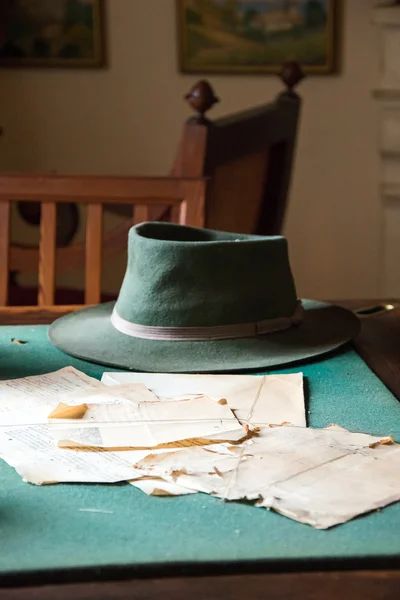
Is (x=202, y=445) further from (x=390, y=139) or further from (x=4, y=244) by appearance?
(x=390, y=139)

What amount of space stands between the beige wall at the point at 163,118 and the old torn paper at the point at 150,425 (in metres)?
1.90

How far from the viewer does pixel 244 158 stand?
1.91 metres

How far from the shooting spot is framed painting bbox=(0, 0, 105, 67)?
2.49m

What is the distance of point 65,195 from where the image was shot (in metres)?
1.48

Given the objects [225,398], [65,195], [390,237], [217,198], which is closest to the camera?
[225,398]

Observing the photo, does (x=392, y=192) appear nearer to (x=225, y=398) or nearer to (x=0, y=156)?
(x=0, y=156)

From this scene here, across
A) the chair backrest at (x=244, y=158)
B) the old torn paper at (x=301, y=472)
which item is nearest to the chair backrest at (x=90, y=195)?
the chair backrest at (x=244, y=158)

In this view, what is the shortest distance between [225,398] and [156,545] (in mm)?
300

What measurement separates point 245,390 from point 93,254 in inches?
A: 27.4

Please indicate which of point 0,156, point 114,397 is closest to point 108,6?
point 0,156

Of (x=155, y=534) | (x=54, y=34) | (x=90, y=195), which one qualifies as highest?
(x=54, y=34)

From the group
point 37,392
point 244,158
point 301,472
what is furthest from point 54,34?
point 301,472

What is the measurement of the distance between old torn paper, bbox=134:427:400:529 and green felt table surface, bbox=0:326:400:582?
0.01 meters

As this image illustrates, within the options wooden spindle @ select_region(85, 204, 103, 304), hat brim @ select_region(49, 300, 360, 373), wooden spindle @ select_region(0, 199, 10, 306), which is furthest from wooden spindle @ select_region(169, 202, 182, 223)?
hat brim @ select_region(49, 300, 360, 373)
